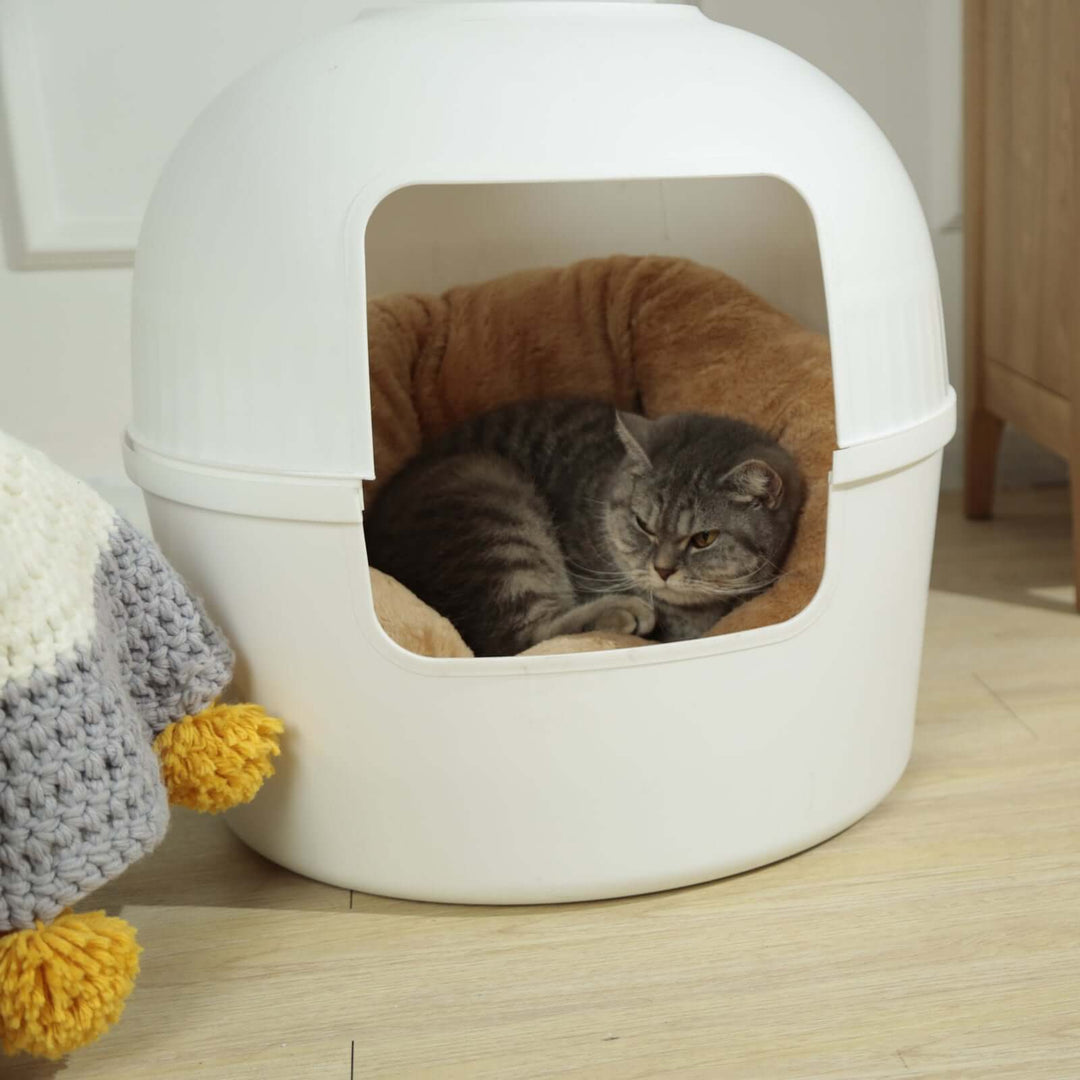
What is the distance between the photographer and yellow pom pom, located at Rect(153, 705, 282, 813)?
106cm

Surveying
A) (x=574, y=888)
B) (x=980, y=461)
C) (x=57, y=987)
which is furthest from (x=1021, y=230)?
(x=57, y=987)

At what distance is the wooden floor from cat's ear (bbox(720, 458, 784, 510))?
1.09 feet

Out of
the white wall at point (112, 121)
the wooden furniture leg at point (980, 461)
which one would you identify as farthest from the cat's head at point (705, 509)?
the white wall at point (112, 121)

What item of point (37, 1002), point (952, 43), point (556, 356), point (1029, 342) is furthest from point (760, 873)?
point (952, 43)

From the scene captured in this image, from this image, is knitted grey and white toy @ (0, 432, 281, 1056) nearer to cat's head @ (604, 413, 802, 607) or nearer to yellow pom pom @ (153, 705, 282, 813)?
yellow pom pom @ (153, 705, 282, 813)

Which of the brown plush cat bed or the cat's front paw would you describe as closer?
the cat's front paw

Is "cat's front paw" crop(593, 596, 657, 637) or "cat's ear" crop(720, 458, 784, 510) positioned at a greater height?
"cat's ear" crop(720, 458, 784, 510)

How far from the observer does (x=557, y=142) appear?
1016 mm

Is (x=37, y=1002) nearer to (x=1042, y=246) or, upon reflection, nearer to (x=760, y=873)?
(x=760, y=873)

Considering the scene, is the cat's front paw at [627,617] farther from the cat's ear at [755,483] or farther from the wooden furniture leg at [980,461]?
the wooden furniture leg at [980,461]

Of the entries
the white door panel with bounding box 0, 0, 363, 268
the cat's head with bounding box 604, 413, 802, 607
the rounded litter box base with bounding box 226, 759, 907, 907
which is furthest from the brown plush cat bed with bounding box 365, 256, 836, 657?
the white door panel with bounding box 0, 0, 363, 268

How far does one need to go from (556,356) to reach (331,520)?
0.73 m

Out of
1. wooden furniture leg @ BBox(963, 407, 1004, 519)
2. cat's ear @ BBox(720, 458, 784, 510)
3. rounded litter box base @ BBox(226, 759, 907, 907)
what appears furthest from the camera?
wooden furniture leg @ BBox(963, 407, 1004, 519)

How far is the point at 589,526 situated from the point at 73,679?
2.35ft
